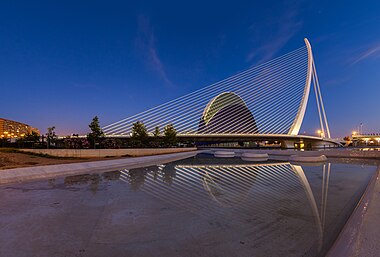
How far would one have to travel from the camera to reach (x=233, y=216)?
14.3 feet

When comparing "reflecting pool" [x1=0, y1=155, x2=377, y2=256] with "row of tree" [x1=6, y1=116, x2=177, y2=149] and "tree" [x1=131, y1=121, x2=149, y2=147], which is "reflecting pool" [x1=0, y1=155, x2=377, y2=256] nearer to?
"row of tree" [x1=6, y1=116, x2=177, y2=149]

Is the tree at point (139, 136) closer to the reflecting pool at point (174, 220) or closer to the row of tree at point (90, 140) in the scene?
the row of tree at point (90, 140)

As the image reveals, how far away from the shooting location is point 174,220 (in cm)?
415

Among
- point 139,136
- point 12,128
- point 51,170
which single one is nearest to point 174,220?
point 51,170

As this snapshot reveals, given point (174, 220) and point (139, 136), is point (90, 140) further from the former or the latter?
point (174, 220)

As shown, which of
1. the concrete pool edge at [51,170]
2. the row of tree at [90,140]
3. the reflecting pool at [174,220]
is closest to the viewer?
the reflecting pool at [174,220]

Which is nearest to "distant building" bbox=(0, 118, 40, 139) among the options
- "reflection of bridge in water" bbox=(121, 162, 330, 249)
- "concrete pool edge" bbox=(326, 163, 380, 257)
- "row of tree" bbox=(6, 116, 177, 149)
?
"row of tree" bbox=(6, 116, 177, 149)

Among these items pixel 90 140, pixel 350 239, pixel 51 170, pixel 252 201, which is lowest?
pixel 252 201

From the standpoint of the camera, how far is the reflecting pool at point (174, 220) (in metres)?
3.06

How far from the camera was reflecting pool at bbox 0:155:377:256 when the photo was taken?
3064mm

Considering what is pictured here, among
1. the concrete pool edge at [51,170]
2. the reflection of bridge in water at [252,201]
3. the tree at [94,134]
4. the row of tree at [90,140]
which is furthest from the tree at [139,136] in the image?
the reflection of bridge in water at [252,201]

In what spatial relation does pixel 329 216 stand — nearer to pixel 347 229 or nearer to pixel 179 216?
pixel 347 229

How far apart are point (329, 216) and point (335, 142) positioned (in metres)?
52.0

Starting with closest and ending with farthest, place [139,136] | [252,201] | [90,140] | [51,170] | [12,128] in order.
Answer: [252,201] < [51,170] < [90,140] < [139,136] < [12,128]
